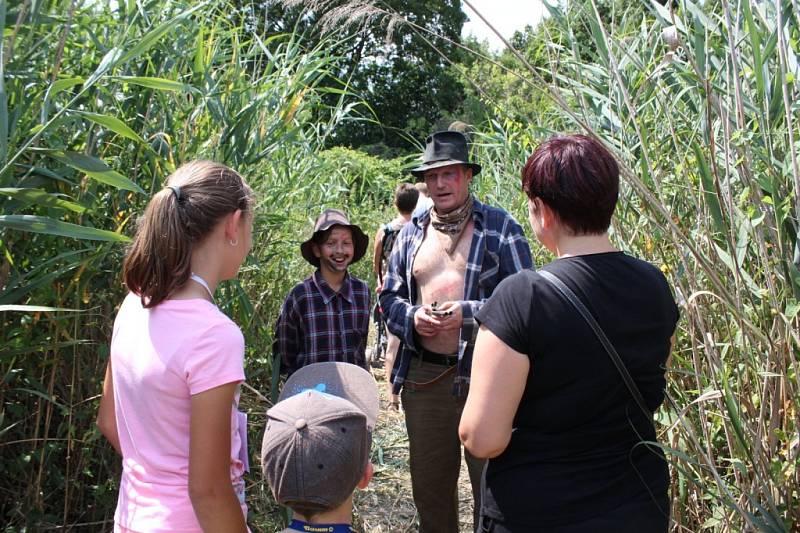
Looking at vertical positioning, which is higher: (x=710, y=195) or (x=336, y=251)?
(x=710, y=195)

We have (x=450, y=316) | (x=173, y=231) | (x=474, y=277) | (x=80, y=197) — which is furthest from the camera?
(x=474, y=277)

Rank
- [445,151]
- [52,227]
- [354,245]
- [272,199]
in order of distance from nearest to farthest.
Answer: [52,227], [445,151], [272,199], [354,245]

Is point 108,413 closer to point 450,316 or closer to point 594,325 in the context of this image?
point 594,325

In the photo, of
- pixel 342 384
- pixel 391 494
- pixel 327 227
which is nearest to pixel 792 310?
pixel 342 384

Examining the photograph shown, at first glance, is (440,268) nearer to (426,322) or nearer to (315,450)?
(426,322)

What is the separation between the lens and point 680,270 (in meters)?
2.67

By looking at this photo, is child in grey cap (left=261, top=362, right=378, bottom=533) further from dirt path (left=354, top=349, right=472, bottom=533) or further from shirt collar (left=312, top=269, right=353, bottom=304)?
dirt path (left=354, top=349, right=472, bottom=533)

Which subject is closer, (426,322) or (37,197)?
(37,197)

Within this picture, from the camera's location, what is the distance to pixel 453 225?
3129 mm

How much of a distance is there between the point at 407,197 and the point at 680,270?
3521 mm

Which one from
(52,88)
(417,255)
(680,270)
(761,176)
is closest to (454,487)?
(417,255)

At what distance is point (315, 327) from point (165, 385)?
6.84 feet

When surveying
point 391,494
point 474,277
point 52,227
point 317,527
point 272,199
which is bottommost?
point 391,494

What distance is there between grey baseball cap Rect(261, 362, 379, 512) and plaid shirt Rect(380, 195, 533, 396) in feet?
4.36
